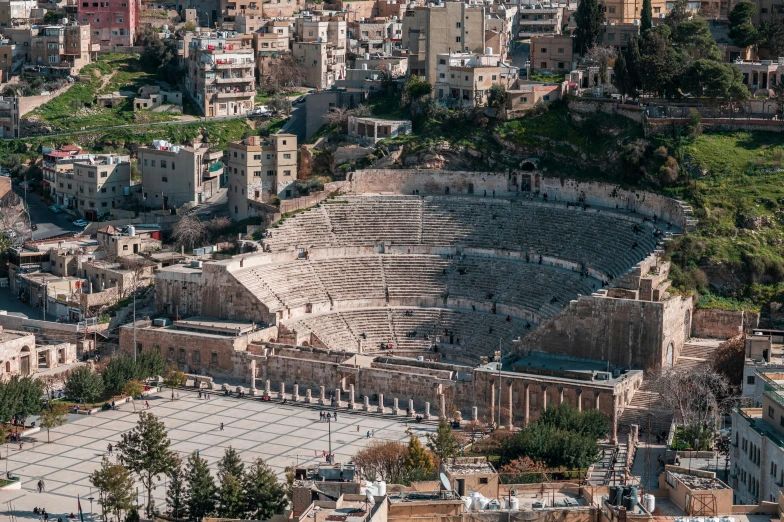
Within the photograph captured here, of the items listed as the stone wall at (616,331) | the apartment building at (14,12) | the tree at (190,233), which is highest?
the apartment building at (14,12)

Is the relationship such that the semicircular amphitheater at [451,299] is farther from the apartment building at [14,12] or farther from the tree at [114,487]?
the apartment building at [14,12]

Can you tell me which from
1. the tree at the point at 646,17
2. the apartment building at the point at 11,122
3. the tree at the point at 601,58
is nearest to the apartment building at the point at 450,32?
the tree at the point at 601,58

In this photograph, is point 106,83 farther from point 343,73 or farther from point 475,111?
point 475,111

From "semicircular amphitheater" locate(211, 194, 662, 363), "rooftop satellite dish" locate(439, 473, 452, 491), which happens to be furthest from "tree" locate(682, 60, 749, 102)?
"rooftop satellite dish" locate(439, 473, 452, 491)

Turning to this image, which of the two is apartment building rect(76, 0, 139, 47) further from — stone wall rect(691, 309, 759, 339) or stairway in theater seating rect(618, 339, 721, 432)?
stairway in theater seating rect(618, 339, 721, 432)

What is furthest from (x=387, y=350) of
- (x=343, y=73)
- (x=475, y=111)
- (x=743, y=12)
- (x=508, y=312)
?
(x=343, y=73)

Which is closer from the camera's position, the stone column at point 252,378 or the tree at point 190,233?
the stone column at point 252,378
